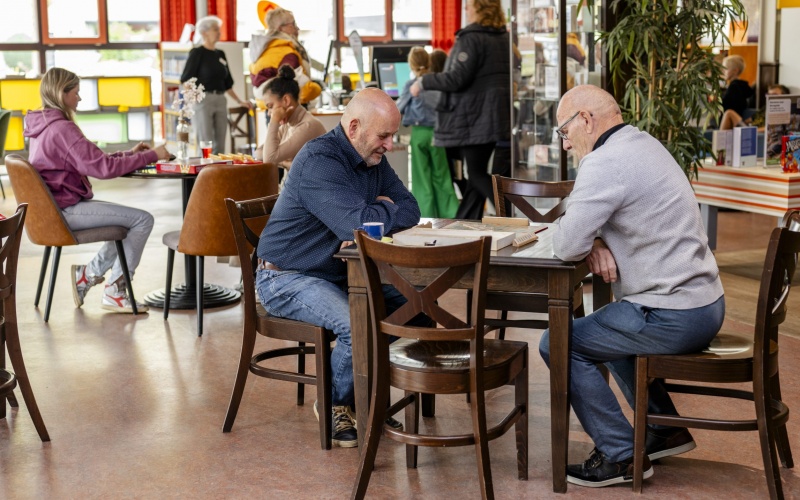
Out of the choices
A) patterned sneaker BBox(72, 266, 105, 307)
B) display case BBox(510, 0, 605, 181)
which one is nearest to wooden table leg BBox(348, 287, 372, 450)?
patterned sneaker BBox(72, 266, 105, 307)

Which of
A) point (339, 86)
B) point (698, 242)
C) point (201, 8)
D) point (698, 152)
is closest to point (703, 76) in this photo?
point (698, 152)

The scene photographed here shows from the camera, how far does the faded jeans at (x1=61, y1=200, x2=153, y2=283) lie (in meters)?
5.59

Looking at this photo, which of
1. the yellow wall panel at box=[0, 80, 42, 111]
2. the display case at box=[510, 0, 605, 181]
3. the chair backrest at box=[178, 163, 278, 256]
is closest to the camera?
the chair backrest at box=[178, 163, 278, 256]

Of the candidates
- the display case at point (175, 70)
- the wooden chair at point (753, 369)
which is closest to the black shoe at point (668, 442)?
the wooden chair at point (753, 369)

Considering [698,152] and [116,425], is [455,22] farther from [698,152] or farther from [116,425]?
[116,425]

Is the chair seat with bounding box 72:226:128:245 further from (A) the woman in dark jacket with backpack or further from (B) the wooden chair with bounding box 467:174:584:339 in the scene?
(A) the woman in dark jacket with backpack

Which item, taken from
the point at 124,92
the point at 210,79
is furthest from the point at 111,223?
A: the point at 124,92

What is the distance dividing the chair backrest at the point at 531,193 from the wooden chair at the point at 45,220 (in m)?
2.23

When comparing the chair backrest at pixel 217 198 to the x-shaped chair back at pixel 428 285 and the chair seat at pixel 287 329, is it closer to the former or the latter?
the chair seat at pixel 287 329

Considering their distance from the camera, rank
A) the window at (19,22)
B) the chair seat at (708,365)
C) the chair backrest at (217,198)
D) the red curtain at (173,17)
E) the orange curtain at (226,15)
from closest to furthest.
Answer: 1. the chair seat at (708,365)
2. the chair backrest at (217,198)
3. the window at (19,22)
4. the red curtain at (173,17)
5. the orange curtain at (226,15)

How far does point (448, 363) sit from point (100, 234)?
120 inches

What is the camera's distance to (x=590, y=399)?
10.8ft

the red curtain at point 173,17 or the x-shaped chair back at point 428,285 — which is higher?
the red curtain at point 173,17

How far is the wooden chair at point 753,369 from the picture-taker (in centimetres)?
310
